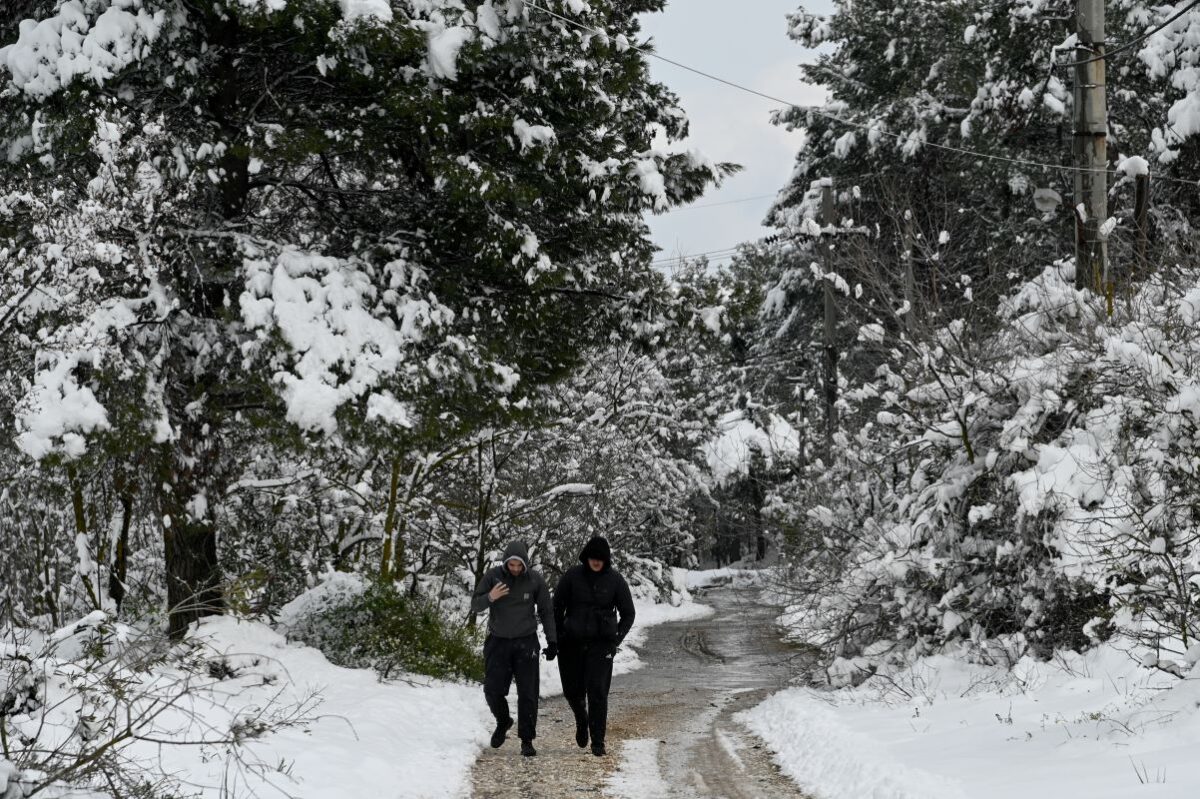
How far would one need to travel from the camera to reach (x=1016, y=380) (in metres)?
10.1

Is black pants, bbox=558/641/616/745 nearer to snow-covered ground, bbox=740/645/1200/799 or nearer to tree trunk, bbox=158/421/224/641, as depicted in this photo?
snow-covered ground, bbox=740/645/1200/799

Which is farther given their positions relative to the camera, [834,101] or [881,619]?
[834,101]

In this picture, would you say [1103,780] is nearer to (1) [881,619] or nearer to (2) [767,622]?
(1) [881,619]

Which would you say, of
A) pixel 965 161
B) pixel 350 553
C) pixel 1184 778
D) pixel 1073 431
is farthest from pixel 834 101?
pixel 1184 778

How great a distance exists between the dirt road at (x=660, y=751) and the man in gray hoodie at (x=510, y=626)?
17.8 inches

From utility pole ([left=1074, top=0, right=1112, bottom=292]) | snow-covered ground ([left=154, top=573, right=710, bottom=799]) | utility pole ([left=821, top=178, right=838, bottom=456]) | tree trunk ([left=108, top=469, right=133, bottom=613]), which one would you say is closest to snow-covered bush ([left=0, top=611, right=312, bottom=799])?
snow-covered ground ([left=154, top=573, right=710, bottom=799])

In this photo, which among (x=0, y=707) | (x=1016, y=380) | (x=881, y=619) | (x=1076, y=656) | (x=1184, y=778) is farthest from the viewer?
(x=881, y=619)

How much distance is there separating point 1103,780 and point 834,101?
24424 mm

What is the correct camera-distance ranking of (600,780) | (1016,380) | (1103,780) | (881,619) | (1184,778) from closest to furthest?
(1184,778), (1103,780), (600,780), (1016,380), (881,619)

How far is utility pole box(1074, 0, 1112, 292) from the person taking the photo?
420 inches

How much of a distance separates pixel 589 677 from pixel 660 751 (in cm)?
87

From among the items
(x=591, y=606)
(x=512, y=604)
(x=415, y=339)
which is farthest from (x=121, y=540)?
(x=591, y=606)

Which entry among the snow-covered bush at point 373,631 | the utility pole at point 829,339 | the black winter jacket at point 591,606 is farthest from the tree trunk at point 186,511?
the utility pole at point 829,339

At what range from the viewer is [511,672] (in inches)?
367
